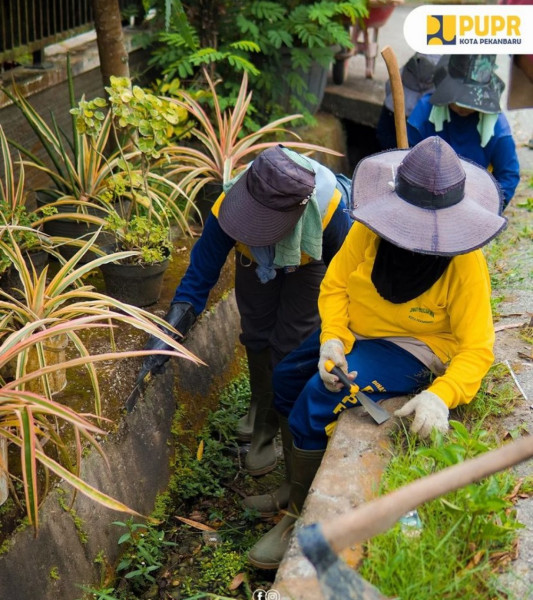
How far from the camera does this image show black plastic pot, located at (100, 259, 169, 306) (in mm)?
3805

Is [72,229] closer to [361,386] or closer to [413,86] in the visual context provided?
[361,386]

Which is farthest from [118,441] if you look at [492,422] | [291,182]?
[492,422]

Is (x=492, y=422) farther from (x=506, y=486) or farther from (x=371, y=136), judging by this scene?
(x=371, y=136)

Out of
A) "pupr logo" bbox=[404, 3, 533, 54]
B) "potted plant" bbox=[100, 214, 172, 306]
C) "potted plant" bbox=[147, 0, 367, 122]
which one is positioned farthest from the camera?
"potted plant" bbox=[147, 0, 367, 122]

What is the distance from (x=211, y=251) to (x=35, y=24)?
2.50 metres

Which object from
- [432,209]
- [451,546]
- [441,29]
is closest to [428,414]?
[451,546]

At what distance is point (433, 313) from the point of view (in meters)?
2.76

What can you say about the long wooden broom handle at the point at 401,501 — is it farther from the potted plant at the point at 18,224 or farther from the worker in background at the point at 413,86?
the worker in background at the point at 413,86

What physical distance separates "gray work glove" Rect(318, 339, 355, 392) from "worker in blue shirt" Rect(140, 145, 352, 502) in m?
0.48

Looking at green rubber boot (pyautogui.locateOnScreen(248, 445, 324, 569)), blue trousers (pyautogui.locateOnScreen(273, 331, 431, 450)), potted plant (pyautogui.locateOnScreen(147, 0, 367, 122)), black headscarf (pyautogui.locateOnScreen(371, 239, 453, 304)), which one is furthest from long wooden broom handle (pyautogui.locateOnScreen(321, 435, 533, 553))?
potted plant (pyautogui.locateOnScreen(147, 0, 367, 122))

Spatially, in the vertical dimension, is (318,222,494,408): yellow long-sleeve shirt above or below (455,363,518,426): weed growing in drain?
above

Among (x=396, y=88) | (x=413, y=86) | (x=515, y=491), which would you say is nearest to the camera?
(x=515, y=491)

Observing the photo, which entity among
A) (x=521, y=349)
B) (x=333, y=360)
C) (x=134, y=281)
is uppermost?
(x=333, y=360)

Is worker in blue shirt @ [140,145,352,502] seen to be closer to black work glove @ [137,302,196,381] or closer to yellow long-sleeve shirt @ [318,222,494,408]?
black work glove @ [137,302,196,381]
